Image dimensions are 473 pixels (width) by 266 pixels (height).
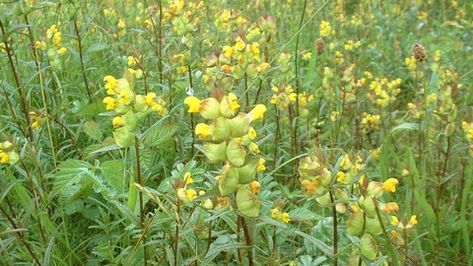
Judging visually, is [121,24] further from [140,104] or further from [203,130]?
[203,130]

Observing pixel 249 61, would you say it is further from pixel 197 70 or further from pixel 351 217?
pixel 351 217

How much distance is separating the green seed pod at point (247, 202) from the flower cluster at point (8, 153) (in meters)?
0.73

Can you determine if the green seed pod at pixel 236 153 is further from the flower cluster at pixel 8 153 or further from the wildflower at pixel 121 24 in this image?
the wildflower at pixel 121 24

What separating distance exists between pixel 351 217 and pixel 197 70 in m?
1.66

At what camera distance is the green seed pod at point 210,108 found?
109 centimetres

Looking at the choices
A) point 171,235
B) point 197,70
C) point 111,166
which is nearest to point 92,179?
point 111,166

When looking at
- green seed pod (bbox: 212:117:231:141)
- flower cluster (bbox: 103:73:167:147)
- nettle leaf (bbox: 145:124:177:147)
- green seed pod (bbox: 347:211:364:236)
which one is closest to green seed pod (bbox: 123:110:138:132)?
flower cluster (bbox: 103:73:167:147)

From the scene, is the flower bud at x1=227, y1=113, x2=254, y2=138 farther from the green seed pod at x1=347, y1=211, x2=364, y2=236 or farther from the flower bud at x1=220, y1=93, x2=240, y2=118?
the green seed pod at x1=347, y1=211, x2=364, y2=236

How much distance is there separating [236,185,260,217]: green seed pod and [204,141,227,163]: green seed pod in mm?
79

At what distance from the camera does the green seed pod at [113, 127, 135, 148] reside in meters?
1.41

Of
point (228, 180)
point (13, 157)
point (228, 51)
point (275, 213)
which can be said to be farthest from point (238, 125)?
point (228, 51)

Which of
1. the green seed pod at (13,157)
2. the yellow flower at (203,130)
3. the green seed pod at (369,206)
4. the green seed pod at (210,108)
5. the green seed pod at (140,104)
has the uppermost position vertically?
the green seed pod at (210,108)

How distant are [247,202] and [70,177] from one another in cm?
81

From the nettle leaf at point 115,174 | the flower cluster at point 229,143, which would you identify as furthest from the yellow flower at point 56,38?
the flower cluster at point 229,143
